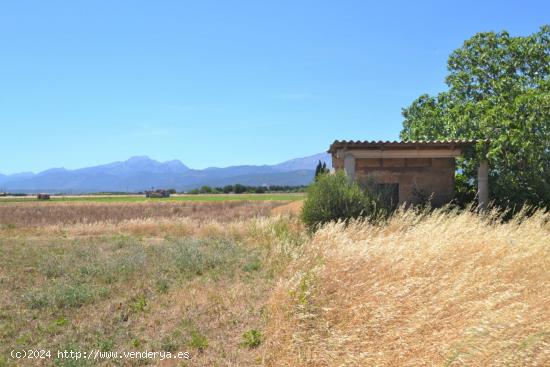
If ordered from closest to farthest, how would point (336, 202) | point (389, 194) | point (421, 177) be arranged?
point (336, 202) → point (389, 194) → point (421, 177)

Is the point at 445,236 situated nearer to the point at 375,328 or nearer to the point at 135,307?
the point at 375,328

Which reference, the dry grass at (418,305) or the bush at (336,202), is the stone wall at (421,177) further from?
the dry grass at (418,305)

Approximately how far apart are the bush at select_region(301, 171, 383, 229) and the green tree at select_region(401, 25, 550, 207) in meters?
3.70

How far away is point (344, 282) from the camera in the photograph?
5.78 m

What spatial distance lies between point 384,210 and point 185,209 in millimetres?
26198

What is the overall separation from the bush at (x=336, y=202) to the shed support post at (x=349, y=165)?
372mm

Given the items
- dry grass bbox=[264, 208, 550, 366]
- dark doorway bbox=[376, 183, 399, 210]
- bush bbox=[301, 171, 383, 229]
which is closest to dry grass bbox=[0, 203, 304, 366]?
dry grass bbox=[264, 208, 550, 366]

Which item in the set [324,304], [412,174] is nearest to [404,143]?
[412,174]

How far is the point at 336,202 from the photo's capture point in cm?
1205

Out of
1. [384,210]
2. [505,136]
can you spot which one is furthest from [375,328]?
[505,136]

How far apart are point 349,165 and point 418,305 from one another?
8551mm

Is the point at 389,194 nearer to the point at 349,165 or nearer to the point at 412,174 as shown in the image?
the point at 412,174

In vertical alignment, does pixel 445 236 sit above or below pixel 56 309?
above

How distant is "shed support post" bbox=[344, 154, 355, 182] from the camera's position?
43.1 feet
